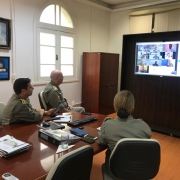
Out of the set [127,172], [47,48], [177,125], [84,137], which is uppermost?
[47,48]

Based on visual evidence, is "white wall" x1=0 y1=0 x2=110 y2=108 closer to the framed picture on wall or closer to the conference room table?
the framed picture on wall

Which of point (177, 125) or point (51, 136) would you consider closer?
point (51, 136)

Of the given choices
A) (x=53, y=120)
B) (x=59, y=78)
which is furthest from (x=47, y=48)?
(x=53, y=120)

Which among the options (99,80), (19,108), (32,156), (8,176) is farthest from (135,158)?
(99,80)

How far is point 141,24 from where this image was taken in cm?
526

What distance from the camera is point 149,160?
4.51 ft

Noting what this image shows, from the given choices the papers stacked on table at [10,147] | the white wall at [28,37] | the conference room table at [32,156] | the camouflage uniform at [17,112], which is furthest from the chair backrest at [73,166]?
the white wall at [28,37]

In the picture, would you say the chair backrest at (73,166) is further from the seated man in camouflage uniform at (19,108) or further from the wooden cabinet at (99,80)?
the wooden cabinet at (99,80)

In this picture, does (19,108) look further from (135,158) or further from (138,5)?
(138,5)

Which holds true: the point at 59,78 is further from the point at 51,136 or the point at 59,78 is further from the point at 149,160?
the point at 149,160

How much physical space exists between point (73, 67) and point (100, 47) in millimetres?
1267

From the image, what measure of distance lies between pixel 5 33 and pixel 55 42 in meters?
1.23

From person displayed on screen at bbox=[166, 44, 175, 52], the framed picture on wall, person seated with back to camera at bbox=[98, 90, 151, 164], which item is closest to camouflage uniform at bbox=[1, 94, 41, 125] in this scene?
person seated with back to camera at bbox=[98, 90, 151, 164]

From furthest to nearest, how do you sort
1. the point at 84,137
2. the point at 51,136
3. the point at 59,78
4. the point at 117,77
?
1. the point at 117,77
2. the point at 59,78
3. the point at 84,137
4. the point at 51,136
